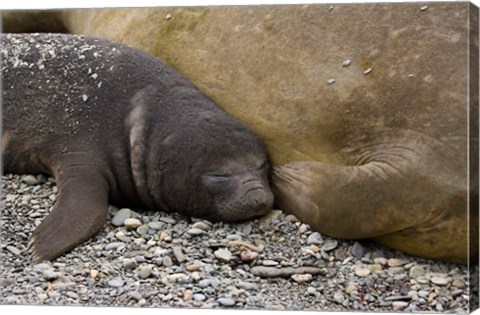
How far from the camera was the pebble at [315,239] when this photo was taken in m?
4.26

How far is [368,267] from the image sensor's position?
163 inches

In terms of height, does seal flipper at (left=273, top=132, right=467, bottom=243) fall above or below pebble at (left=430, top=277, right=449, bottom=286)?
above

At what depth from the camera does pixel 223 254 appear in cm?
425

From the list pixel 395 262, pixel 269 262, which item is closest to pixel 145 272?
pixel 269 262

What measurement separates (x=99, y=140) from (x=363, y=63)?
1.26 m

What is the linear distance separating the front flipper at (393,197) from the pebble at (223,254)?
33cm

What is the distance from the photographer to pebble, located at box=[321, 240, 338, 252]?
4238mm

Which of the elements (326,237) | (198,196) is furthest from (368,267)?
(198,196)

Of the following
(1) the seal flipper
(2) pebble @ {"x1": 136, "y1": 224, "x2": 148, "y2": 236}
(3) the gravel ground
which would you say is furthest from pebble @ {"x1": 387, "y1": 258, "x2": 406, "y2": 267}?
(2) pebble @ {"x1": 136, "y1": 224, "x2": 148, "y2": 236}

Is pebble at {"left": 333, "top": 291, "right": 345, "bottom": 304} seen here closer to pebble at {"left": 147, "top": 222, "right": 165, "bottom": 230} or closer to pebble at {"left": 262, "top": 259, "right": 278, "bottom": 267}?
pebble at {"left": 262, "top": 259, "right": 278, "bottom": 267}

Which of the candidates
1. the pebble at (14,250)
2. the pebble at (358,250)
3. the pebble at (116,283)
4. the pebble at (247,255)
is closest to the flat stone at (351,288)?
the pebble at (358,250)

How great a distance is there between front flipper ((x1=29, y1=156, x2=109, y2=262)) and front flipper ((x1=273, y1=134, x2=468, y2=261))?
819mm

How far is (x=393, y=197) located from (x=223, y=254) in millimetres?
750

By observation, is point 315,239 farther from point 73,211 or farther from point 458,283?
point 73,211
